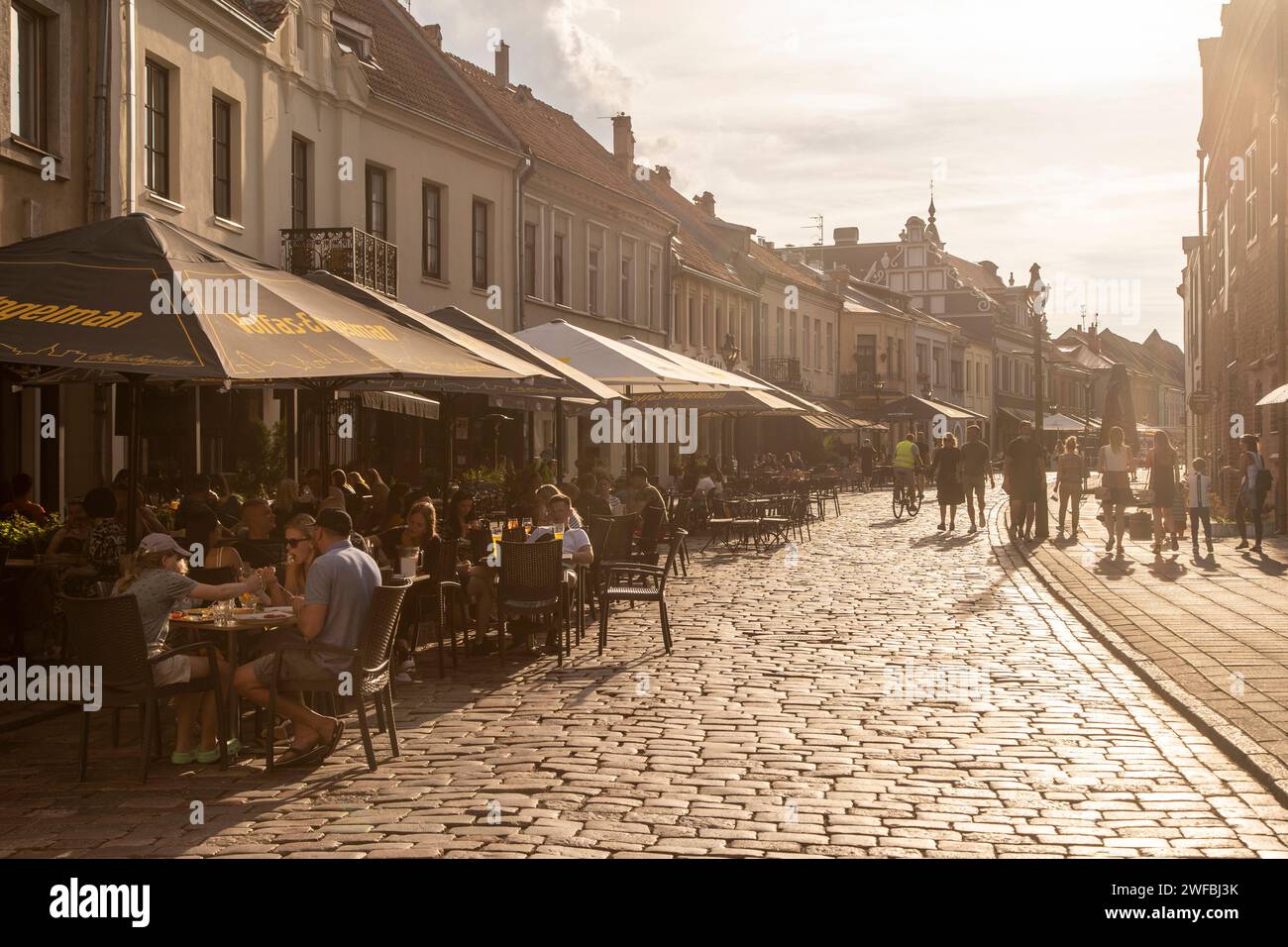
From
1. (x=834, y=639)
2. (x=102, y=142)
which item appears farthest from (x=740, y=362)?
(x=834, y=639)

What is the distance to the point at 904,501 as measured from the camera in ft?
121

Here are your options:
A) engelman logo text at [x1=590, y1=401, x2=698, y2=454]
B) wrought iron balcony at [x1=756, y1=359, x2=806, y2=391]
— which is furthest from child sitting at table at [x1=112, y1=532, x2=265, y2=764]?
wrought iron balcony at [x1=756, y1=359, x2=806, y2=391]

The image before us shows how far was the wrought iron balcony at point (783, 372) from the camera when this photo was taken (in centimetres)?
5819

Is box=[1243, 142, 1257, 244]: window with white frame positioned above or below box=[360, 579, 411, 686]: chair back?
above

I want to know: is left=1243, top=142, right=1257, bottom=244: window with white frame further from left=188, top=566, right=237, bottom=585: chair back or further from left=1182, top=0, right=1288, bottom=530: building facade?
left=188, top=566, right=237, bottom=585: chair back

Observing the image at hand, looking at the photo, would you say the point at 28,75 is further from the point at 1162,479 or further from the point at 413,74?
the point at 1162,479

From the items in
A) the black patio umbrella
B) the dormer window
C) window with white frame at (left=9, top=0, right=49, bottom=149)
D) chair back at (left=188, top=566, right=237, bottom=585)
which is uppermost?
the dormer window

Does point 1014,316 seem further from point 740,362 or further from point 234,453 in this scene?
point 234,453

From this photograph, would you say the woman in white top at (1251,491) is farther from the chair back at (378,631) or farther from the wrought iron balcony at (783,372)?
the wrought iron balcony at (783,372)

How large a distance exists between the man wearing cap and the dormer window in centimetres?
2045

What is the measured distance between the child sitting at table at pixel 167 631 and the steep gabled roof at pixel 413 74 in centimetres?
2056

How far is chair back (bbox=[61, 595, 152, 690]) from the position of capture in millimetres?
7594

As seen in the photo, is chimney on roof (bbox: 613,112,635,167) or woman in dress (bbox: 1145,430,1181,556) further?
chimney on roof (bbox: 613,112,635,167)

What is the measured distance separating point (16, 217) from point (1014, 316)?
88.5 meters
